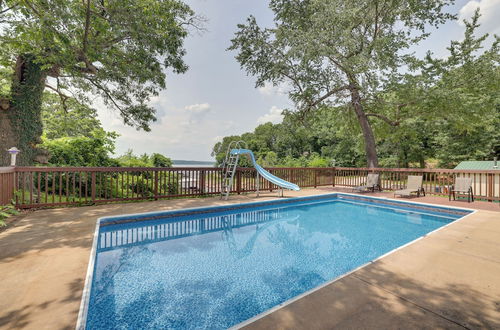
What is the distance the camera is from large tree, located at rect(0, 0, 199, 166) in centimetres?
527

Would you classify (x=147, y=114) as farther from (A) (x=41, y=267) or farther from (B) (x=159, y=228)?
(A) (x=41, y=267)

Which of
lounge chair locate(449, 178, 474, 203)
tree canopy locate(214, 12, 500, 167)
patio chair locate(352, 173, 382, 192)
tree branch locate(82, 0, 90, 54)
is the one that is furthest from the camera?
tree canopy locate(214, 12, 500, 167)

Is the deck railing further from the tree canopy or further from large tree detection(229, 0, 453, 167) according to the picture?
large tree detection(229, 0, 453, 167)

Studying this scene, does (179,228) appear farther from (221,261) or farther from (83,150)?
(83,150)

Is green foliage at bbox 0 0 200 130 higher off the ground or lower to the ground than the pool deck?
higher

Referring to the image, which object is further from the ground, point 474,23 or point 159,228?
point 474,23

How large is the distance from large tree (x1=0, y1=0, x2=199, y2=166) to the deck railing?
51.4 inches

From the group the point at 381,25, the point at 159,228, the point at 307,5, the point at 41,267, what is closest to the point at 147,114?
the point at 159,228

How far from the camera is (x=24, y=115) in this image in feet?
20.8

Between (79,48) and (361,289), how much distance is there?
7.72 m

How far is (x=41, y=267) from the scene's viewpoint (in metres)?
2.31

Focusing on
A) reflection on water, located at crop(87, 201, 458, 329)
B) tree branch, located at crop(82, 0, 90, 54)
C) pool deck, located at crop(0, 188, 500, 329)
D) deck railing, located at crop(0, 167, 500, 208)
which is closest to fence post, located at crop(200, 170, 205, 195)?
deck railing, located at crop(0, 167, 500, 208)

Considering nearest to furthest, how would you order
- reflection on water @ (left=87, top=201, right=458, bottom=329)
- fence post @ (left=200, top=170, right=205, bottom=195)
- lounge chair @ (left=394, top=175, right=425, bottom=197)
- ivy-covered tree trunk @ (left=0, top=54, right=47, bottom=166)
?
reflection on water @ (left=87, top=201, right=458, bottom=329)
ivy-covered tree trunk @ (left=0, top=54, right=47, bottom=166)
fence post @ (left=200, top=170, right=205, bottom=195)
lounge chair @ (left=394, top=175, right=425, bottom=197)

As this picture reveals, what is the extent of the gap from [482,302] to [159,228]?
14.7 ft
